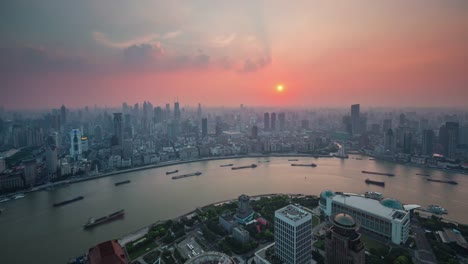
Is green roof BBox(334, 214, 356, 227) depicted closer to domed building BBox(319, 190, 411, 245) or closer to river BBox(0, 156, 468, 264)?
domed building BBox(319, 190, 411, 245)

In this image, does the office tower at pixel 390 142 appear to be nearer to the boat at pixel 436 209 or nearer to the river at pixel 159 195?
the river at pixel 159 195

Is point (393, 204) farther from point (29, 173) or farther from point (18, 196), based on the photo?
point (29, 173)

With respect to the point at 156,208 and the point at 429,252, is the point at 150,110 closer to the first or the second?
the point at 156,208

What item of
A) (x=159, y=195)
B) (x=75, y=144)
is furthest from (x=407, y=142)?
(x=75, y=144)

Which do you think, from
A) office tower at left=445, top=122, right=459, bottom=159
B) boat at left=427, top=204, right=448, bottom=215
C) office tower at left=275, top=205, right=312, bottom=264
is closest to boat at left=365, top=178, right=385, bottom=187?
boat at left=427, top=204, right=448, bottom=215

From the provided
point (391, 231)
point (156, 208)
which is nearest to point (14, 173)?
point (156, 208)

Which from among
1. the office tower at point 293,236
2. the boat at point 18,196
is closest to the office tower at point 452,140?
the office tower at point 293,236

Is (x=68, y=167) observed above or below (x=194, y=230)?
above
